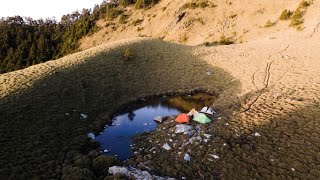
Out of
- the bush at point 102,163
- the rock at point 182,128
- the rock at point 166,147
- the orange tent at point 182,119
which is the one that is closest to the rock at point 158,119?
the orange tent at point 182,119

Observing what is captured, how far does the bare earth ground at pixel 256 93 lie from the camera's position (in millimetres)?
16484

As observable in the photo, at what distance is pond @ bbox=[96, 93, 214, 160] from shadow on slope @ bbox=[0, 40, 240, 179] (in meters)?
0.96

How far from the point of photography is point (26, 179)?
14594 mm

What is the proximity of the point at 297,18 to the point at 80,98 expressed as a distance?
4600 centimetres

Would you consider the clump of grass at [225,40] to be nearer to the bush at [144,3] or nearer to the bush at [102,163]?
the bush at [144,3]

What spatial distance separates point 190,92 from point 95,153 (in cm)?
1465

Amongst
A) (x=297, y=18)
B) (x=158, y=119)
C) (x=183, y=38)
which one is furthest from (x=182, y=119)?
(x=183, y=38)

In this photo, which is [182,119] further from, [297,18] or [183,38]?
[183,38]

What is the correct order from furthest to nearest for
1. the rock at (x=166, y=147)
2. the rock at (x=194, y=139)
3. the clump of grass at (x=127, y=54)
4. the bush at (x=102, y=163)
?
the clump of grass at (x=127, y=54)
the rock at (x=194, y=139)
the rock at (x=166, y=147)
the bush at (x=102, y=163)

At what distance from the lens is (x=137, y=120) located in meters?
24.2

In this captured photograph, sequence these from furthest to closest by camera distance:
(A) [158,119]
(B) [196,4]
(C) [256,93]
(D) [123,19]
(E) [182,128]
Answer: (D) [123,19] < (B) [196,4] < (C) [256,93] < (A) [158,119] < (E) [182,128]

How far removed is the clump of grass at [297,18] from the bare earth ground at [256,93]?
10112 mm

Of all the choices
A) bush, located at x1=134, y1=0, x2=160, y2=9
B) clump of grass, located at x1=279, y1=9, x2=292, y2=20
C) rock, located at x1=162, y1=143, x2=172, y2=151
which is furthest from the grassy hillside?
rock, located at x1=162, y1=143, x2=172, y2=151

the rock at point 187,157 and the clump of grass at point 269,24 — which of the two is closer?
the rock at point 187,157
